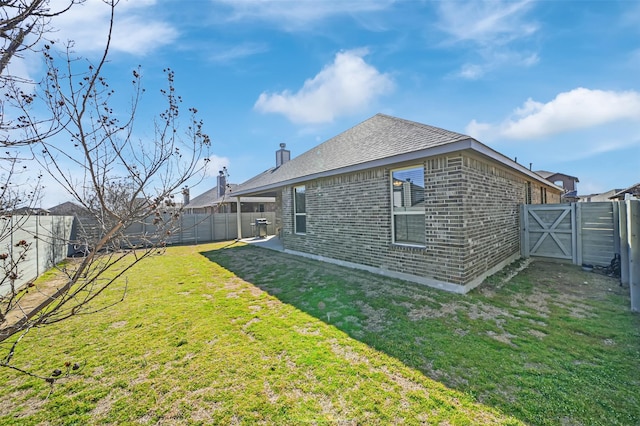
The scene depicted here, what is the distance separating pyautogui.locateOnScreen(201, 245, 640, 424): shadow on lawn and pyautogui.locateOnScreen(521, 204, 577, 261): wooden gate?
121cm

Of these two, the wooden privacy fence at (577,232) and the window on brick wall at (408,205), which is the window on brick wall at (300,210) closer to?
the window on brick wall at (408,205)

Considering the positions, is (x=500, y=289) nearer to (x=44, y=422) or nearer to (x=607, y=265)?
(x=607, y=265)

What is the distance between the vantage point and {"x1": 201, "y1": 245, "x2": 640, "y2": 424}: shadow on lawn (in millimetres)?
2445

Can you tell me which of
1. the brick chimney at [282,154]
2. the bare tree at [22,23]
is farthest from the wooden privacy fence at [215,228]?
the bare tree at [22,23]

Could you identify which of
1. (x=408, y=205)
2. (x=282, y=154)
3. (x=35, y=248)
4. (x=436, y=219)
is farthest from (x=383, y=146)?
(x=282, y=154)

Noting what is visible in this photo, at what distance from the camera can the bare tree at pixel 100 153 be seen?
1.85 m

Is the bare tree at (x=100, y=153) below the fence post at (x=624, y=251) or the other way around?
the other way around

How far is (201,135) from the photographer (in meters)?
2.79

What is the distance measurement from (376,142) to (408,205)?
2432mm

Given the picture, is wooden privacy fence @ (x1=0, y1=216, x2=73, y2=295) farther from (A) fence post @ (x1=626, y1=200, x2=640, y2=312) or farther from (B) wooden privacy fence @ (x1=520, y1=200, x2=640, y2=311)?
(B) wooden privacy fence @ (x1=520, y1=200, x2=640, y2=311)

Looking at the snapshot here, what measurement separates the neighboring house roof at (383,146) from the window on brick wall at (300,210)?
1.78ft

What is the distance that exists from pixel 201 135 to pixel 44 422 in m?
3.03

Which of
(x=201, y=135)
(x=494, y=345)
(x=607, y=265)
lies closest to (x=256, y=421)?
(x=201, y=135)

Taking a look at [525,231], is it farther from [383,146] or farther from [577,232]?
[383,146]
